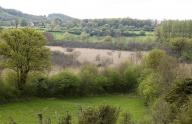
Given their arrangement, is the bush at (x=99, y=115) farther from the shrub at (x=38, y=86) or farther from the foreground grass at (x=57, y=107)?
the shrub at (x=38, y=86)

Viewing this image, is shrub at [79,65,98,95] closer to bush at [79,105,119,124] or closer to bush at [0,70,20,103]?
bush at [0,70,20,103]

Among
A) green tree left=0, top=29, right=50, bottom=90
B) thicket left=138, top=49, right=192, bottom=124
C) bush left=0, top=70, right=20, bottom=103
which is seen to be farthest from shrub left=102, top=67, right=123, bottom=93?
bush left=0, top=70, right=20, bottom=103

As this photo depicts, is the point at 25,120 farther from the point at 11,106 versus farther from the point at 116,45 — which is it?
the point at 116,45

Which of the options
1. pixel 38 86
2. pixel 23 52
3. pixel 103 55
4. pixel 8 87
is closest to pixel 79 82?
pixel 38 86

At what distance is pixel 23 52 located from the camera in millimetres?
51531

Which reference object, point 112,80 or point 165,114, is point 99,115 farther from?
point 112,80

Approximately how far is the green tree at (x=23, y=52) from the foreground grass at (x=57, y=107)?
420 centimetres

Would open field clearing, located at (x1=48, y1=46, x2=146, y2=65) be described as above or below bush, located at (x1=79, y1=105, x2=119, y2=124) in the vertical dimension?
below

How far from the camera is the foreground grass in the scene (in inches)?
1674

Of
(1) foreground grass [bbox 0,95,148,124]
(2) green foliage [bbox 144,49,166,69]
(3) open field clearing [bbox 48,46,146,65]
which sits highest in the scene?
(2) green foliage [bbox 144,49,166,69]

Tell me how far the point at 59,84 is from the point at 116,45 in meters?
48.2

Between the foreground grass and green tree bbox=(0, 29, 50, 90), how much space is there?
13.8 ft

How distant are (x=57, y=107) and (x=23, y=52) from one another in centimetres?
880

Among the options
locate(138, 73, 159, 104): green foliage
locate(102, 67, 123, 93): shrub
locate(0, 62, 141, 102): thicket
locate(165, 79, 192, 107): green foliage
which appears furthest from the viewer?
locate(102, 67, 123, 93): shrub
